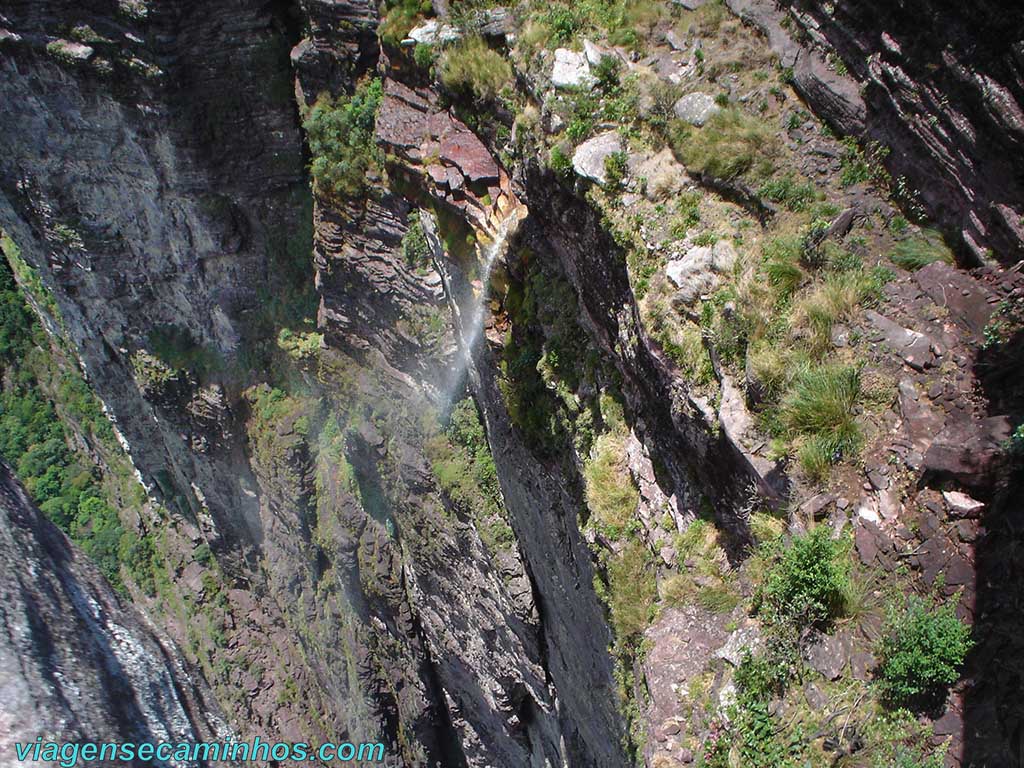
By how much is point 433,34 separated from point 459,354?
6288 millimetres

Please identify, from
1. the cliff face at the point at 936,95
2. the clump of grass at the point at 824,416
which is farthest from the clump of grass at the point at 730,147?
the clump of grass at the point at 824,416

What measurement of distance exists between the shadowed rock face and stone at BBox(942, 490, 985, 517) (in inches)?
612

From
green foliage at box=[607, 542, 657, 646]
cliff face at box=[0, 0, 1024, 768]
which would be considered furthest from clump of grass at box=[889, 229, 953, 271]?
green foliage at box=[607, 542, 657, 646]

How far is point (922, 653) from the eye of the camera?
4918 millimetres

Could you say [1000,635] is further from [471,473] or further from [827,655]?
[471,473]

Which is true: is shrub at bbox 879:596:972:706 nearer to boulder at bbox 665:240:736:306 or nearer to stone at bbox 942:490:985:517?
stone at bbox 942:490:985:517

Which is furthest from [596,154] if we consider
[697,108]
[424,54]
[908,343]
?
[424,54]

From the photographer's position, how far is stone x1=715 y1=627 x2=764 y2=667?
5.88 metres

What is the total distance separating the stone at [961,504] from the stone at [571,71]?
6.18 meters

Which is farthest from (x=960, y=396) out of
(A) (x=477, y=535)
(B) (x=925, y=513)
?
(A) (x=477, y=535)

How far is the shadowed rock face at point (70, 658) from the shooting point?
45.2 feet

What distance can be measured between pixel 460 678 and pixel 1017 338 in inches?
653

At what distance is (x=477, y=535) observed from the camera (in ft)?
49.5

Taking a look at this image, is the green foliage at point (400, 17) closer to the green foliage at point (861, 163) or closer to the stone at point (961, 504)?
the green foliage at point (861, 163)
